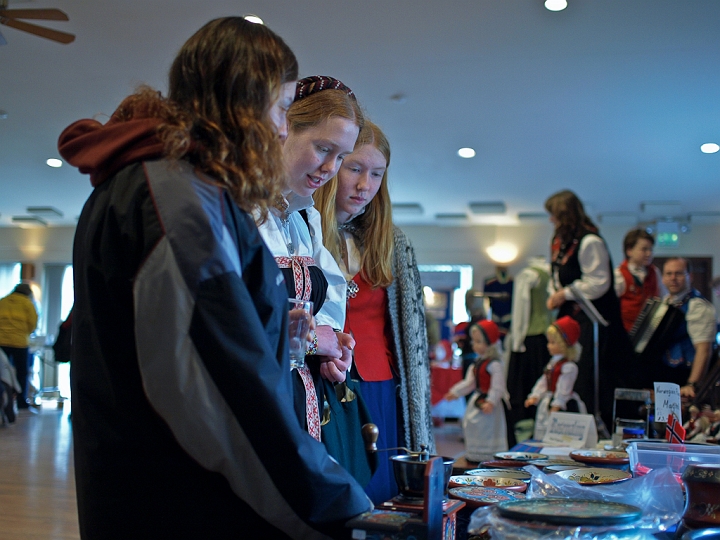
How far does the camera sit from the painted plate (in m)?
0.82

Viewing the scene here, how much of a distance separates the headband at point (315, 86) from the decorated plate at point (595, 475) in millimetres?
912

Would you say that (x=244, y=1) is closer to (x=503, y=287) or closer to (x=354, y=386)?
(x=354, y=386)

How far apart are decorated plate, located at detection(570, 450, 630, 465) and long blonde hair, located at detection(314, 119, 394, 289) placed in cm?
65

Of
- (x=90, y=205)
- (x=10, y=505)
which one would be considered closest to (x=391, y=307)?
(x=90, y=205)

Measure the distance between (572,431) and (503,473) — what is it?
116cm

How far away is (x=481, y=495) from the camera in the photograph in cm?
123

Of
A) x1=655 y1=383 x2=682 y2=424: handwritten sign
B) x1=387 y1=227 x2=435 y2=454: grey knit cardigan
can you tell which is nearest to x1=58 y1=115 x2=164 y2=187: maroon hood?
x1=387 y1=227 x2=435 y2=454: grey knit cardigan

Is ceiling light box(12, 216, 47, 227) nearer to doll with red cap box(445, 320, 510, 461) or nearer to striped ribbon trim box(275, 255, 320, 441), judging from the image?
doll with red cap box(445, 320, 510, 461)

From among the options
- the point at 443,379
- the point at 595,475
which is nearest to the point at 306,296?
the point at 595,475

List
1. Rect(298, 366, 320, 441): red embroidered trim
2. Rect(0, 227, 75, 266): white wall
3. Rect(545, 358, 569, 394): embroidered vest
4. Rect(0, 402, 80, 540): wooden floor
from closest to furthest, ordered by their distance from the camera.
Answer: Rect(298, 366, 320, 441): red embroidered trim
Rect(0, 402, 80, 540): wooden floor
Rect(545, 358, 569, 394): embroidered vest
Rect(0, 227, 75, 266): white wall

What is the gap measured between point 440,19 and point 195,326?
4.89 metres

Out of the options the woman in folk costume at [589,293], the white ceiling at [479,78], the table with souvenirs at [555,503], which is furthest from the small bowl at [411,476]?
the white ceiling at [479,78]

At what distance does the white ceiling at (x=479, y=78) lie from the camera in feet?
17.1

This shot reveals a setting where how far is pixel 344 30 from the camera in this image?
5.51 metres
